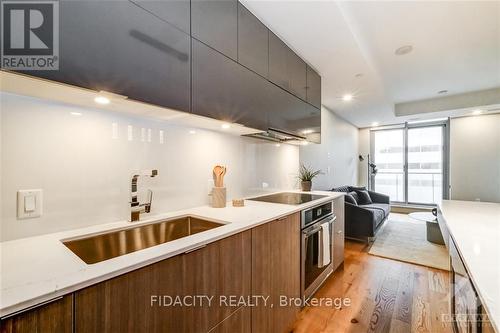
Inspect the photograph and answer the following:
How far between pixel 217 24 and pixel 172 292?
146cm

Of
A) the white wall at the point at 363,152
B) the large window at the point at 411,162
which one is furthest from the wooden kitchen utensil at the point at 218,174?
the large window at the point at 411,162

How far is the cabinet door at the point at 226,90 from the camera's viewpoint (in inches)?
48.4

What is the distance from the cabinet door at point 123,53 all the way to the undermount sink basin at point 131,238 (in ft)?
2.37

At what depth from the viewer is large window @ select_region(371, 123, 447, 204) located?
5.50m

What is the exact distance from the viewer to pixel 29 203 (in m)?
0.97

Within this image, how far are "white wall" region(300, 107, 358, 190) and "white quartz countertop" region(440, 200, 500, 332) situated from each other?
184cm

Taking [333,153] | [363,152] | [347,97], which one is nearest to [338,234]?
[347,97]

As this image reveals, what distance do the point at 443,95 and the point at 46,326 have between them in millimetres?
5737

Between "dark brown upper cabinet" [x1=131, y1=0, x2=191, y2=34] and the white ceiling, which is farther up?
the white ceiling

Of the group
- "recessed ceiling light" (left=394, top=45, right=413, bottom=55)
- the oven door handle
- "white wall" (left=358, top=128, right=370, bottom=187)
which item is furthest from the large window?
the oven door handle

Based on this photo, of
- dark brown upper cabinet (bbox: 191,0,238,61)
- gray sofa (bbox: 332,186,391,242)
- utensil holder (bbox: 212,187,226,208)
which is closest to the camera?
dark brown upper cabinet (bbox: 191,0,238,61)

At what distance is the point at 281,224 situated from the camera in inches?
59.9

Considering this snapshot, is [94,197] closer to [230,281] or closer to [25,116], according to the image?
[25,116]

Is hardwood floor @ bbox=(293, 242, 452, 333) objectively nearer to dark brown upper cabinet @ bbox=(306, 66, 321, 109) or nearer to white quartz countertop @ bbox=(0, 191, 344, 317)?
white quartz countertop @ bbox=(0, 191, 344, 317)
